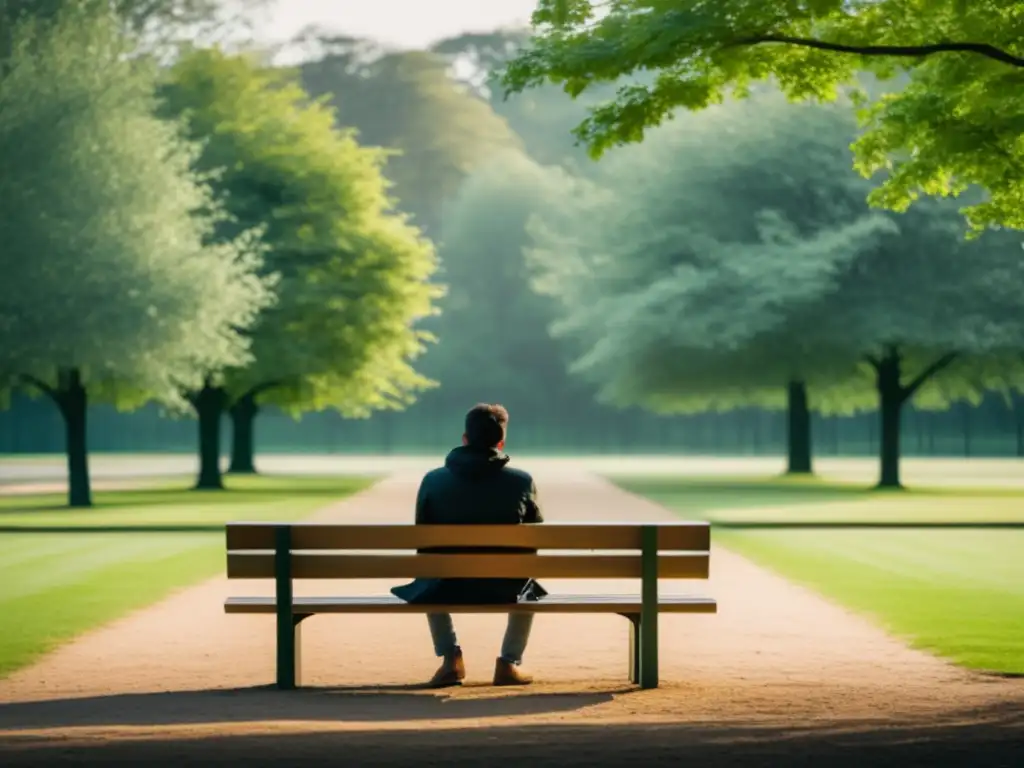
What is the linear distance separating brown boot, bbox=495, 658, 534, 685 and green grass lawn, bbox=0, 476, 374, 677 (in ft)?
9.95

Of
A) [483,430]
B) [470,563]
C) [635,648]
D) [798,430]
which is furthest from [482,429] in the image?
[798,430]

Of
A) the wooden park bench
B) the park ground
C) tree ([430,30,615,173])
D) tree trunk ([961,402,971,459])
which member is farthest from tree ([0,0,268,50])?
tree ([430,30,615,173])

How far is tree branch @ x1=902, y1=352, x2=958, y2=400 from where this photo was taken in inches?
1596

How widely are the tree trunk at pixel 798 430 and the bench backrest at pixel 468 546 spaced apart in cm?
3987

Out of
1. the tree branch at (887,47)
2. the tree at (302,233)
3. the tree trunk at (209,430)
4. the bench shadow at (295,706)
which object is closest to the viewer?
the bench shadow at (295,706)

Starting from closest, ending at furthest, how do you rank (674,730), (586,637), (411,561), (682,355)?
(674,730) < (411,561) < (586,637) < (682,355)

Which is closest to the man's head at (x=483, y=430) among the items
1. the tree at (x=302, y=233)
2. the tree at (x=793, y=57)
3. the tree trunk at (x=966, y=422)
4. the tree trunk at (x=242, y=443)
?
the tree at (x=793, y=57)

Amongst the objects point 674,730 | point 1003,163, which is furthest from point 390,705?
point 1003,163

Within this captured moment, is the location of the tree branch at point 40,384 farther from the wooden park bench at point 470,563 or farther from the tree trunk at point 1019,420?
the tree trunk at point 1019,420

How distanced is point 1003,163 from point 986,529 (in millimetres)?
8511

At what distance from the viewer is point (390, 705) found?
27.6ft

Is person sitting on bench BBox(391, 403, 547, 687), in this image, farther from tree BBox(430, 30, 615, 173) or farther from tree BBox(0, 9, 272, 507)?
tree BBox(430, 30, 615, 173)

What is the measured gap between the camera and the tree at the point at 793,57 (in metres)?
13.4

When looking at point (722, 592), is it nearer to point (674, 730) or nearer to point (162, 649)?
point (162, 649)
